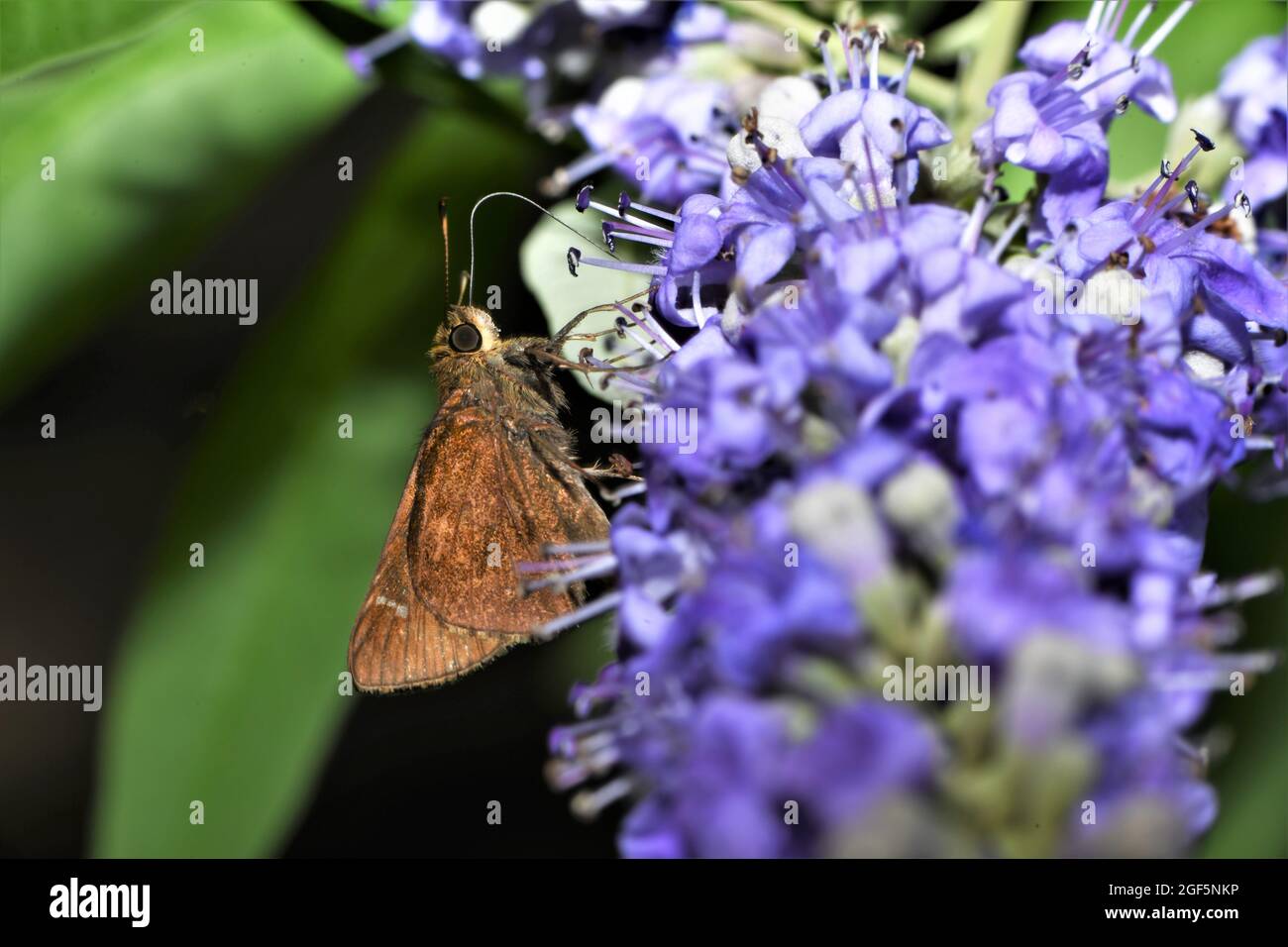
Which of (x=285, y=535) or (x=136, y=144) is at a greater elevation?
(x=136, y=144)

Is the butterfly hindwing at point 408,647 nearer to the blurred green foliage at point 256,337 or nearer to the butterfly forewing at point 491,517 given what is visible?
the butterfly forewing at point 491,517

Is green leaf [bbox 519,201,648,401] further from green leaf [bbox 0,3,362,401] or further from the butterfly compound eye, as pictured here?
green leaf [bbox 0,3,362,401]

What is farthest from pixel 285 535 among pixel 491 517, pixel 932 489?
pixel 932 489

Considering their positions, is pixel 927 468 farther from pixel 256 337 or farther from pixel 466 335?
pixel 256 337

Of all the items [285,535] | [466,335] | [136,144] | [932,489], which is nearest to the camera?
[932,489]

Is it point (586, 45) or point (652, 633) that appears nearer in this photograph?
point (652, 633)

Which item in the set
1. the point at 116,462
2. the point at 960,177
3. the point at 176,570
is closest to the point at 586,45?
the point at 960,177
